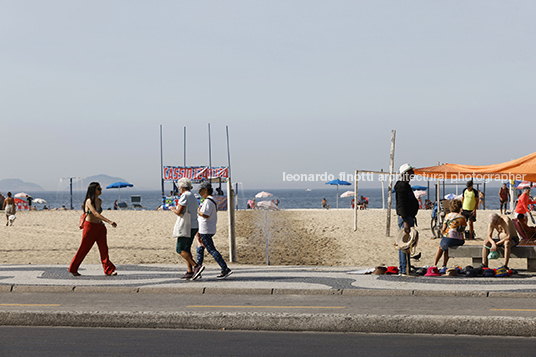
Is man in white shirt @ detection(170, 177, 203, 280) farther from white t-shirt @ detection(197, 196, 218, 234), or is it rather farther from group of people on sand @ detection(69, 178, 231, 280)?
white t-shirt @ detection(197, 196, 218, 234)

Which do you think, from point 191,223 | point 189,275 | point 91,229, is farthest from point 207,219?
point 91,229

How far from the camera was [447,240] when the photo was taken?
1095 cm

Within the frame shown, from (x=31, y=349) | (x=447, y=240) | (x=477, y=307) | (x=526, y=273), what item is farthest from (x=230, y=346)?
(x=526, y=273)

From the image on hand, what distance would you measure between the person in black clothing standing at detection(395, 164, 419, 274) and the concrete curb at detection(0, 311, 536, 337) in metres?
3.29

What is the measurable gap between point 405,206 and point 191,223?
3.51m

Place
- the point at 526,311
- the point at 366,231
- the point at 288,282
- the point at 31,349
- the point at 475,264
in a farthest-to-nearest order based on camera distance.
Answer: the point at 366,231 → the point at 475,264 → the point at 288,282 → the point at 526,311 → the point at 31,349

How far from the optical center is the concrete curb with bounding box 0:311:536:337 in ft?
21.2

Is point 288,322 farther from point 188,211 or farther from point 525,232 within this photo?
point 525,232

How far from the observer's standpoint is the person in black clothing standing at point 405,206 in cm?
988

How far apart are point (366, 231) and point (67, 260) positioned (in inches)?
490

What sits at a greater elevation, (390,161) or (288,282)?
(390,161)

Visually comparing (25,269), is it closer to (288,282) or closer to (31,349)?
(288,282)

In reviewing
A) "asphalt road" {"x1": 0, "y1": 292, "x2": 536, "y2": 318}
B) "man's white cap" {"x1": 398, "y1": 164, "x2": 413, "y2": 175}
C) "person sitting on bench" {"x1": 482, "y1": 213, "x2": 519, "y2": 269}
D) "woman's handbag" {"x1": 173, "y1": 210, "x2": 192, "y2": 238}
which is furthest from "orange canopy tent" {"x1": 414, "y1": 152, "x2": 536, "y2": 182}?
"woman's handbag" {"x1": 173, "y1": 210, "x2": 192, "y2": 238}

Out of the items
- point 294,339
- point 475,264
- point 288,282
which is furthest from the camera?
point 475,264
